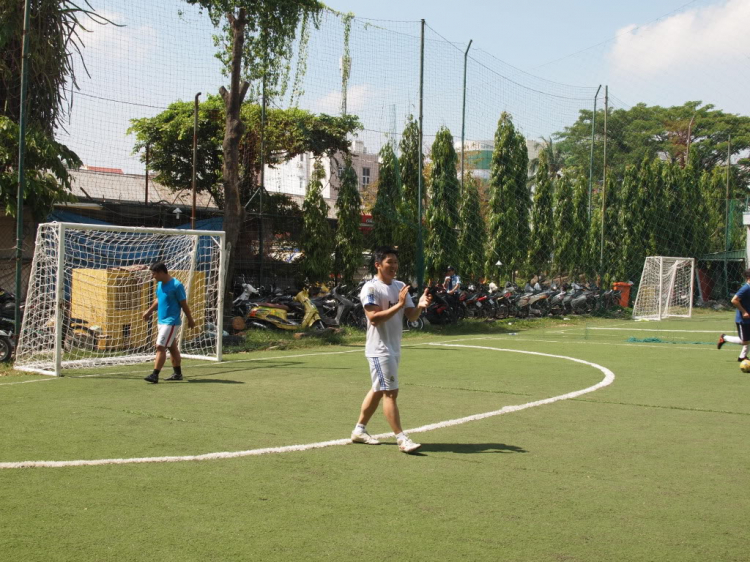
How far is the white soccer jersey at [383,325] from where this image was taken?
6.81m

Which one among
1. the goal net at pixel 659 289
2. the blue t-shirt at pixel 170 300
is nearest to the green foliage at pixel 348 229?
the goal net at pixel 659 289

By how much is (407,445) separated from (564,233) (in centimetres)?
2290

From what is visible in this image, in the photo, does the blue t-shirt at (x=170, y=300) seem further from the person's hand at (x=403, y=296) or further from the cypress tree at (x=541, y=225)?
the cypress tree at (x=541, y=225)

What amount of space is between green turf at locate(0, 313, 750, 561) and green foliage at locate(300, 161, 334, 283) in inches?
404

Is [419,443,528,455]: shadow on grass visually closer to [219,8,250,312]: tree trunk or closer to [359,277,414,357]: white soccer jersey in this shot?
[359,277,414,357]: white soccer jersey

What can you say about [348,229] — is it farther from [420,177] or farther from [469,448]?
[469,448]

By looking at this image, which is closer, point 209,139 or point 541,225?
point 209,139

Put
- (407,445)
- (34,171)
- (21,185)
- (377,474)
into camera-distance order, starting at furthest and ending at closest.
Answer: (34,171), (21,185), (407,445), (377,474)

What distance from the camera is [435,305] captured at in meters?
20.6

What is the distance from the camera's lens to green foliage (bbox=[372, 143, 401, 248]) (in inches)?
894

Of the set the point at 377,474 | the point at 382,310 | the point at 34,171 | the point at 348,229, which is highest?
the point at 34,171

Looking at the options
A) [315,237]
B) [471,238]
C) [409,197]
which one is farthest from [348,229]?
[471,238]

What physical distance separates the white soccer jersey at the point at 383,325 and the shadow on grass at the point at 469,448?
85cm

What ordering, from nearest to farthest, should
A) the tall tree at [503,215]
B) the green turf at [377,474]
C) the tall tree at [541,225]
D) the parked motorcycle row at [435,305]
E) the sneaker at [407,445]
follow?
the green turf at [377,474] < the sneaker at [407,445] < the parked motorcycle row at [435,305] < the tall tree at [503,215] < the tall tree at [541,225]
